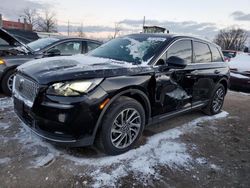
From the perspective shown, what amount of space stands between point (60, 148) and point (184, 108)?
232 centimetres

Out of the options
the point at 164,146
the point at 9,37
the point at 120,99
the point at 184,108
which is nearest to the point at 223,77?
the point at 184,108

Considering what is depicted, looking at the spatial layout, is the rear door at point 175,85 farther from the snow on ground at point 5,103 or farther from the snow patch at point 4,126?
the snow on ground at point 5,103

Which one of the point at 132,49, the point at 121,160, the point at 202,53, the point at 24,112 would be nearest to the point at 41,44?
the point at 132,49

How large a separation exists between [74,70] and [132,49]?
4.61 feet

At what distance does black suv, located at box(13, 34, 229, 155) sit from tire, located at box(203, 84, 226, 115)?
2.69 feet

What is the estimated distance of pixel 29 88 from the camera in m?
3.13

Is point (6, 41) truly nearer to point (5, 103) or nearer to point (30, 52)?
point (30, 52)

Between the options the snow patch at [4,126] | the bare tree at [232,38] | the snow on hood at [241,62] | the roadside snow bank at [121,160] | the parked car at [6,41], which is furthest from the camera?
the bare tree at [232,38]

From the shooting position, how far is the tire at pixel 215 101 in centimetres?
548

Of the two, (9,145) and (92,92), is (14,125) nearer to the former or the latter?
(9,145)

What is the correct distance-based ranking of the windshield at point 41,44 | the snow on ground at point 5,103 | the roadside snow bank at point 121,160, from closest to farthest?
the roadside snow bank at point 121,160, the snow on ground at point 5,103, the windshield at point 41,44

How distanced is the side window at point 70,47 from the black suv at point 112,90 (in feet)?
8.50

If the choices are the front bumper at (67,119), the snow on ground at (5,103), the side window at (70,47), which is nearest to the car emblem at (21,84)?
the front bumper at (67,119)

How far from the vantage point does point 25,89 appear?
3.22m
